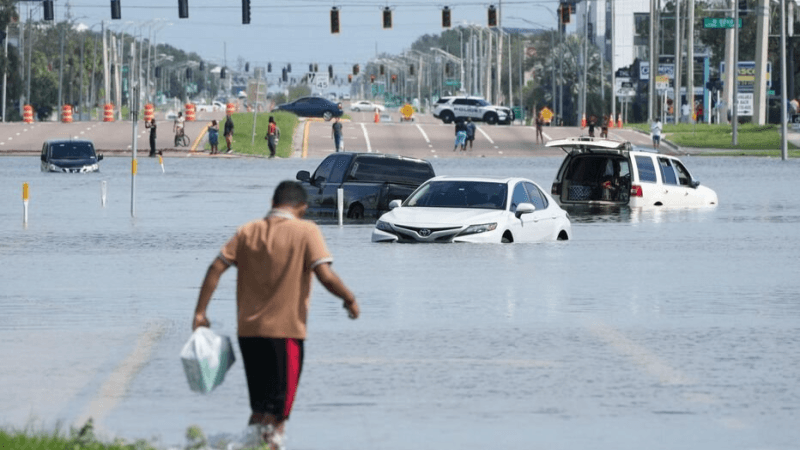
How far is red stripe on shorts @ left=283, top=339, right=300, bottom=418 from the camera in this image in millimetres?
9203

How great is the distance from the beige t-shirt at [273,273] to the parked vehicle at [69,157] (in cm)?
5626

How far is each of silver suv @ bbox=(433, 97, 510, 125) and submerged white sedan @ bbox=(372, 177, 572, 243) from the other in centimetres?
8612

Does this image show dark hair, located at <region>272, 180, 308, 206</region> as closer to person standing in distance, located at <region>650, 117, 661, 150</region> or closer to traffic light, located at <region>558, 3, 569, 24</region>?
traffic light, located at <region>558, 3, 569, 24</region>

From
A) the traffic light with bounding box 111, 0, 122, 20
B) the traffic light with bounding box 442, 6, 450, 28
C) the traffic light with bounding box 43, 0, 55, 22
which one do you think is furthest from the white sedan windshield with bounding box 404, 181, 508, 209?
the traffic light with bounding box 442, 6, 450, 28

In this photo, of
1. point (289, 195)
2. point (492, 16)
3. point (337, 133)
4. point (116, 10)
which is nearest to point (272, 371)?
point (289, 195)

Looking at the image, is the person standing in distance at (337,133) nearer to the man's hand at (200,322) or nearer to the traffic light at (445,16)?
the traffic light at (445,16)

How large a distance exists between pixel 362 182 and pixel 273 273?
1032 inches

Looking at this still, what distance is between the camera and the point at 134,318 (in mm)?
17031

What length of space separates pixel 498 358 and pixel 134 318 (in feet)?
14.6

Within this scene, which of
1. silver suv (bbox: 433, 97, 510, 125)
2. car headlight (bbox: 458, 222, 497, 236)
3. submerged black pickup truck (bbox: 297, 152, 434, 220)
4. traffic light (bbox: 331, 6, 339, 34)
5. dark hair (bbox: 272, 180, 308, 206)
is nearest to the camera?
dark hair (bbox: 272, 180, 308, 206)

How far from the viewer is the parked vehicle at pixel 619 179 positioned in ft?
119

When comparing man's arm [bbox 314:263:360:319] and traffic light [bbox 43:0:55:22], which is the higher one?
traffic light [bbox 43:0:55:22]

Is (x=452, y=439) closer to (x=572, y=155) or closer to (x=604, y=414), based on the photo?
(x=604, y=414)

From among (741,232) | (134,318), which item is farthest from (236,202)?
(134,318)
